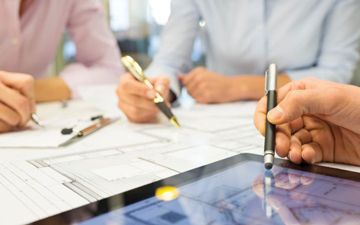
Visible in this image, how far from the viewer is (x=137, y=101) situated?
0.81 meters

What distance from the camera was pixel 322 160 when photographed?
523mm

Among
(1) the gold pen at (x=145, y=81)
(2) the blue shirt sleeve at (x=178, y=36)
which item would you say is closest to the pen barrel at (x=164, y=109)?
(1) the gold pen at (x=145, y=81)

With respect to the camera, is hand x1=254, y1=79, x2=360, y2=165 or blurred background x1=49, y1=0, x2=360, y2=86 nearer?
hand x1=254, y1=79, x2=360, y2=165

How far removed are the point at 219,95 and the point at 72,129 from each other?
440 millimetres

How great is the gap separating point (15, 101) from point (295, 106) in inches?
19.2

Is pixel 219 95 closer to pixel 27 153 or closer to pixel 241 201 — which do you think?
pixel 27 153

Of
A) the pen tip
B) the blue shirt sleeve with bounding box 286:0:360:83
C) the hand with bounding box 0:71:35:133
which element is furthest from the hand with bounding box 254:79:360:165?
the blue shirt sleeve with bounding box 286:0:360:83

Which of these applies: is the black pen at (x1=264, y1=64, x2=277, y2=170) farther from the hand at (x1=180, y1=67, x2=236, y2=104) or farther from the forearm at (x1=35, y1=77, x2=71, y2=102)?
the forearm at (x1=35, y1=77, x2=71, y2=102)

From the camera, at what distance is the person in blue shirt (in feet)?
3.45

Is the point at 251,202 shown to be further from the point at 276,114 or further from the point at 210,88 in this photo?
the point at 210,88

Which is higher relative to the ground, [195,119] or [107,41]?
[107,41]

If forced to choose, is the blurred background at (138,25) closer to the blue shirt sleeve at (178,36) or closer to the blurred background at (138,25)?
the blurred background at (138,25)

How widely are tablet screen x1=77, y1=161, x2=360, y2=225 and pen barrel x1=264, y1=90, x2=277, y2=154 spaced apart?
0.12ft

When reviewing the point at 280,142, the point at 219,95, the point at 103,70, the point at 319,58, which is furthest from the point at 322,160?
the point at 103,70
